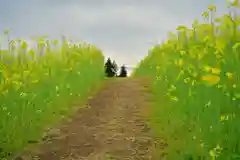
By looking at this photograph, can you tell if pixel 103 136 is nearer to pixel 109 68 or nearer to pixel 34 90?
pixel 34 90

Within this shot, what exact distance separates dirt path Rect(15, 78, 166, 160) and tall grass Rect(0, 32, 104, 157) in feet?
1.12

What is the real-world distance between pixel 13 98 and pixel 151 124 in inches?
97.3

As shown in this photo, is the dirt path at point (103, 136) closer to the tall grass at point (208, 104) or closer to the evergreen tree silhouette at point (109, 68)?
the tall grass at point (208, 104)

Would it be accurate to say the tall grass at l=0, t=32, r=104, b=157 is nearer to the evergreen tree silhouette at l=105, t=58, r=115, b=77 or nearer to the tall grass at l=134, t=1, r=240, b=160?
the tall grass at l=134, t=1, r=240, b=160

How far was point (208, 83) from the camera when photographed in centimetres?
556

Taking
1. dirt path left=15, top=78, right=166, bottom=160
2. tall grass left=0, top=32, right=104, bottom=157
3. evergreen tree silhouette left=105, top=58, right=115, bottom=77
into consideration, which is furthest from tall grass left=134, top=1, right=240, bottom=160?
evergreen tree silhouette left=105, top=58, right=115, bottom=77

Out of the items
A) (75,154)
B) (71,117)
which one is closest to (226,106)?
(75,154)

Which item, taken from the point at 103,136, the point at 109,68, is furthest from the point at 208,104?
the point at 109,68

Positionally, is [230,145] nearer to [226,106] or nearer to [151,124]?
[226,106]

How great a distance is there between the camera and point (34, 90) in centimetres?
873

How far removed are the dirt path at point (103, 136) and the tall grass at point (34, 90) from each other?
1.12 ft

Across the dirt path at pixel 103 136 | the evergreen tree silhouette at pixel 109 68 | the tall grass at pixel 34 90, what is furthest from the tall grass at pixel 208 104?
the evergreen tree silhouette at pixel 109 68

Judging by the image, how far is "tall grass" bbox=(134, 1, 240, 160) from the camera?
5082mm

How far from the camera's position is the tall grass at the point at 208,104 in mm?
5082
